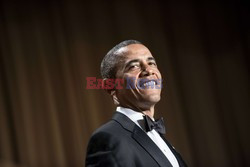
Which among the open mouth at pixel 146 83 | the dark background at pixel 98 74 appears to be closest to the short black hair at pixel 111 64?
the open mouth at pixel 146 83

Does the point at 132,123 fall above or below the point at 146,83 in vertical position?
below

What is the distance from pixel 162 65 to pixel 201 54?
1.35ft

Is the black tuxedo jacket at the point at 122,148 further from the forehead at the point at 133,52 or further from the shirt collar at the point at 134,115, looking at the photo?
the forehead at the point at 133,52

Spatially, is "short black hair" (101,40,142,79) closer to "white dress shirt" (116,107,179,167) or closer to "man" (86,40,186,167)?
"man" (86,40,186,167)

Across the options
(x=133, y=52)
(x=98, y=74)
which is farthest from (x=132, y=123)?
(x=98, y=74)

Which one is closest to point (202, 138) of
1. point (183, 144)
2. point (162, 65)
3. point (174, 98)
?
point (183, 144)

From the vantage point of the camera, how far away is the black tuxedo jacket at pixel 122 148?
40.9 inches

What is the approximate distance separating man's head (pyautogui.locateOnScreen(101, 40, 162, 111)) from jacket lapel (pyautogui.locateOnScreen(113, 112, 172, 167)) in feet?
0.29

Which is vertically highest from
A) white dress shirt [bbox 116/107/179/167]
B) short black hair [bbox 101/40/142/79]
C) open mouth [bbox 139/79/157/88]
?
short black hair [bbox 101/40/142/79]

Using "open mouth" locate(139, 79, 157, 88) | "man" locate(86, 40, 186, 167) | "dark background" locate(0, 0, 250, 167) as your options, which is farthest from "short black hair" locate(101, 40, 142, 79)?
"dark background" locate(0, 0, 250, 167)

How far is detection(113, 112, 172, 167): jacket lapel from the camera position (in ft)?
3.76

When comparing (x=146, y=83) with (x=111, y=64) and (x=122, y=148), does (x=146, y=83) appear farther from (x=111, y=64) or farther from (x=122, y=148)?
(x=122, y=148)

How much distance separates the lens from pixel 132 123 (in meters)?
1.23

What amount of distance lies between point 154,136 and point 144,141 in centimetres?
17
